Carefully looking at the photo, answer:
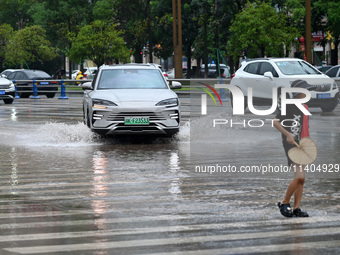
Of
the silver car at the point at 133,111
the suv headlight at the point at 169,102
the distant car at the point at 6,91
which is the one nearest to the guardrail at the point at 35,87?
the distant car at the point at 6,91

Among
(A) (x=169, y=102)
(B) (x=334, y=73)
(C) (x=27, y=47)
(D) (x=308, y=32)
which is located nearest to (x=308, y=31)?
(D) (x=308, y=32)

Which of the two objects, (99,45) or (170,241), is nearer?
(170,241)

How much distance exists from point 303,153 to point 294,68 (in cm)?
1918

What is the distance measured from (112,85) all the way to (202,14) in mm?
45453

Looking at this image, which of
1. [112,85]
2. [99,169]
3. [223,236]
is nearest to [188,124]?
[112,85]

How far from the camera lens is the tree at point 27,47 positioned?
6378cm

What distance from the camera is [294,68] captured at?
27.3 meters

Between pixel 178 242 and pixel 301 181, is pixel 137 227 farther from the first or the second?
pixel 301 181

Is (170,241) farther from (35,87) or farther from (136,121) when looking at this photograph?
(35,87)

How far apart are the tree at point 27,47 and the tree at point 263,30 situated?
1900cm

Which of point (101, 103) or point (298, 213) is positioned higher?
point (101, 103)

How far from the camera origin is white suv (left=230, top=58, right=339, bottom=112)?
85.5 ft

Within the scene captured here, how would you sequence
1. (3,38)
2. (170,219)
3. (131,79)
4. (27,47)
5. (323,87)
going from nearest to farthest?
(170,219), (131,79), (323,87), (27,47), (3,38)

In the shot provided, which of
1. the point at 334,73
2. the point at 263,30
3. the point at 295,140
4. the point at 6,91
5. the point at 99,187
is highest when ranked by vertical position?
the point at 263,30
